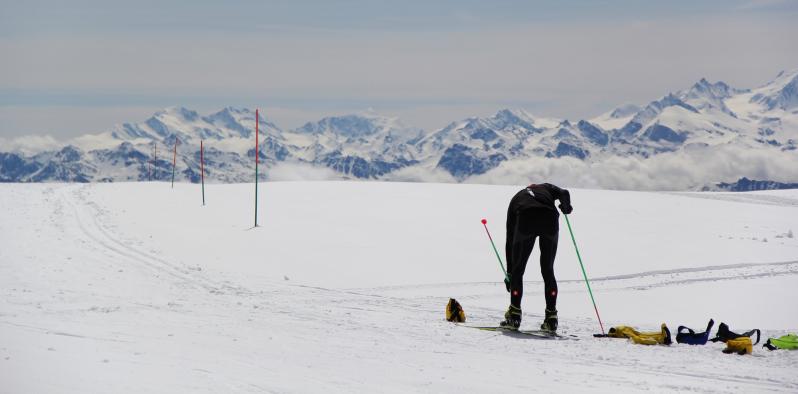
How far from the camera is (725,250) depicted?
23.1m

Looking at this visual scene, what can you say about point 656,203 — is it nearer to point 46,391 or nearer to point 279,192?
point 279,192

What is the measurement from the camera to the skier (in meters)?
10.8

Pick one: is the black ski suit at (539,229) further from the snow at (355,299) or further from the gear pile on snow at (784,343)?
the gear pile on snow at (784,343)

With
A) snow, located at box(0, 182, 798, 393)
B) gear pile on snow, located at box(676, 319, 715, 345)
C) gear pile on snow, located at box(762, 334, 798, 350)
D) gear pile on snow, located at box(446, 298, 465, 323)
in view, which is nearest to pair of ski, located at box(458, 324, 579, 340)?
snow, located at box(0, 182, 798, 393)

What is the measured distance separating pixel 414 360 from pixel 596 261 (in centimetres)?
1366

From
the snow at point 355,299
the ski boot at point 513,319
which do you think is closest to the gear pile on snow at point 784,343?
the snow at point 355,299

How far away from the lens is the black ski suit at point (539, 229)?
10844 mm

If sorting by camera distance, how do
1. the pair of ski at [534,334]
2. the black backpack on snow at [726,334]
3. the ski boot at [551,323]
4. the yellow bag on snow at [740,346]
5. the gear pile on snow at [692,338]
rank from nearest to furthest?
the yellow bag on snow at [740,346] < the black backpack on snow at [726,334] < the gear pile on snow at [692,338] < the pair of ski at [534,334] < the ski boot at [551,323]

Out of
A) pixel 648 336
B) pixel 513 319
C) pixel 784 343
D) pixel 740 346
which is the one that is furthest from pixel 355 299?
pixel 784 343

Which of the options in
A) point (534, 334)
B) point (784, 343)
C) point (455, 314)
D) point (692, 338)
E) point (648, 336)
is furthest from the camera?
point (455, 314)

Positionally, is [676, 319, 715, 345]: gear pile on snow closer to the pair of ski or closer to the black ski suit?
the pair of ski

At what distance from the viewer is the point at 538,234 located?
1093 centimetres

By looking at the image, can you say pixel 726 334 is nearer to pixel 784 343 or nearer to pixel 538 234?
pixel 784 343

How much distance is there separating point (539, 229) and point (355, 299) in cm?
449
